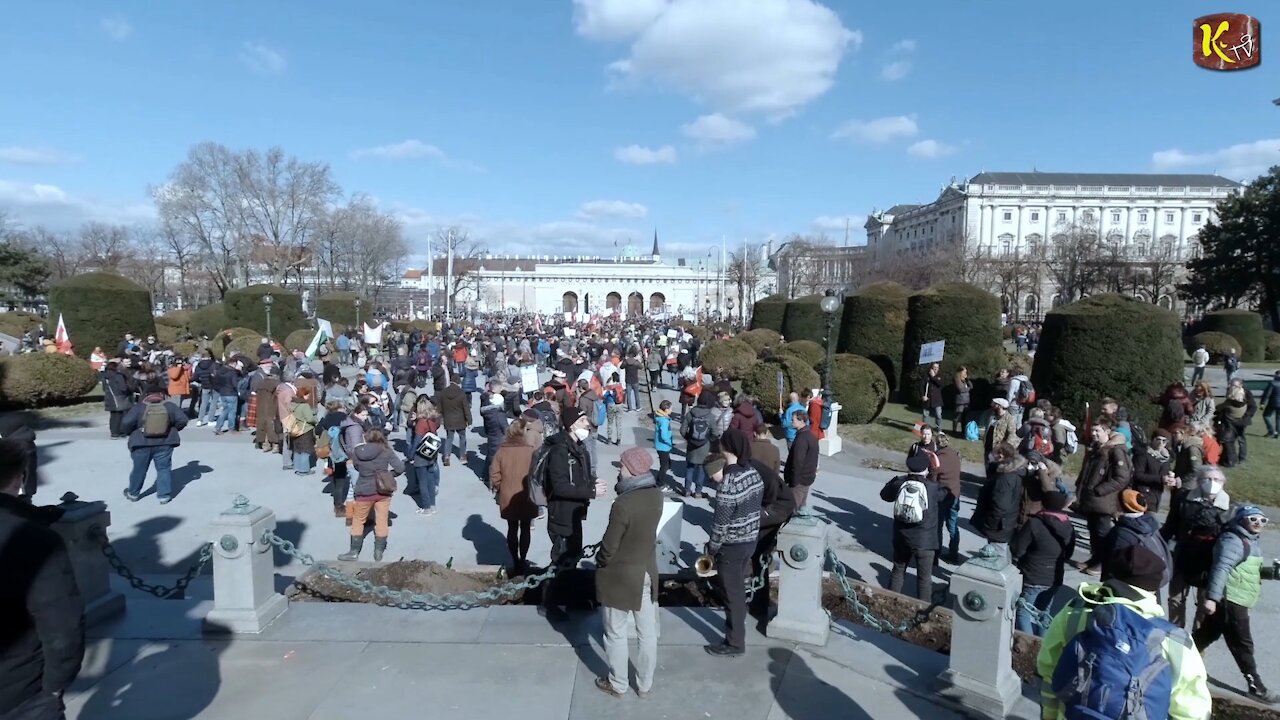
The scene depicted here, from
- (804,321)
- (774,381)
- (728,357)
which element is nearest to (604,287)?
(804,321)

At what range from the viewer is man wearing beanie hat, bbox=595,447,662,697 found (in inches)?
175

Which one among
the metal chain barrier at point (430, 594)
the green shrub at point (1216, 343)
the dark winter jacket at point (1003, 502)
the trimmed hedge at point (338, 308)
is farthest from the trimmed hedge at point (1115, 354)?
the trimmed hedge at point (338, 308)

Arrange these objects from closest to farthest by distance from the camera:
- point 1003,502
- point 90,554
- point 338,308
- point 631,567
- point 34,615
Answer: point 34,615, point 631,567, point 90,554, point 1003,502, point 338,308

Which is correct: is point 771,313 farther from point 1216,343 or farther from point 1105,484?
point 1105,484

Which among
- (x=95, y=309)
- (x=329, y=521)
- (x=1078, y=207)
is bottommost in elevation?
(x=329, y=521)

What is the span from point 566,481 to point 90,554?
3.66 meters

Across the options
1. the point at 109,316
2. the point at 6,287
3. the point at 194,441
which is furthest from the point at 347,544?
the point at 6,287

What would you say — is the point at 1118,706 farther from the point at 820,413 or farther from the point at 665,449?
the point at 820,413

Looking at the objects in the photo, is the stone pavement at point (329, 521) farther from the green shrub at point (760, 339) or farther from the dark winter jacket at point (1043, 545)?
the green shrub at point (760, 339)

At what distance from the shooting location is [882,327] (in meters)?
20.1

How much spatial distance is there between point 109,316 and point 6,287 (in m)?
30.6

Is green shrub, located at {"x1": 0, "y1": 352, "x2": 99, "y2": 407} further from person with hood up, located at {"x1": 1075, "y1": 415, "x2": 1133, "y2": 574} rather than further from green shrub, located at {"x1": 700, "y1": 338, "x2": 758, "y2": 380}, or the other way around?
person with hood up, located at {"x1": 1075, "y1": 415, "x2": 1133, "y2": 574}

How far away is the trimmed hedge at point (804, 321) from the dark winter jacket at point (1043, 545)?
21.8 metres

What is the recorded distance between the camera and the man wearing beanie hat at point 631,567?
444cm
